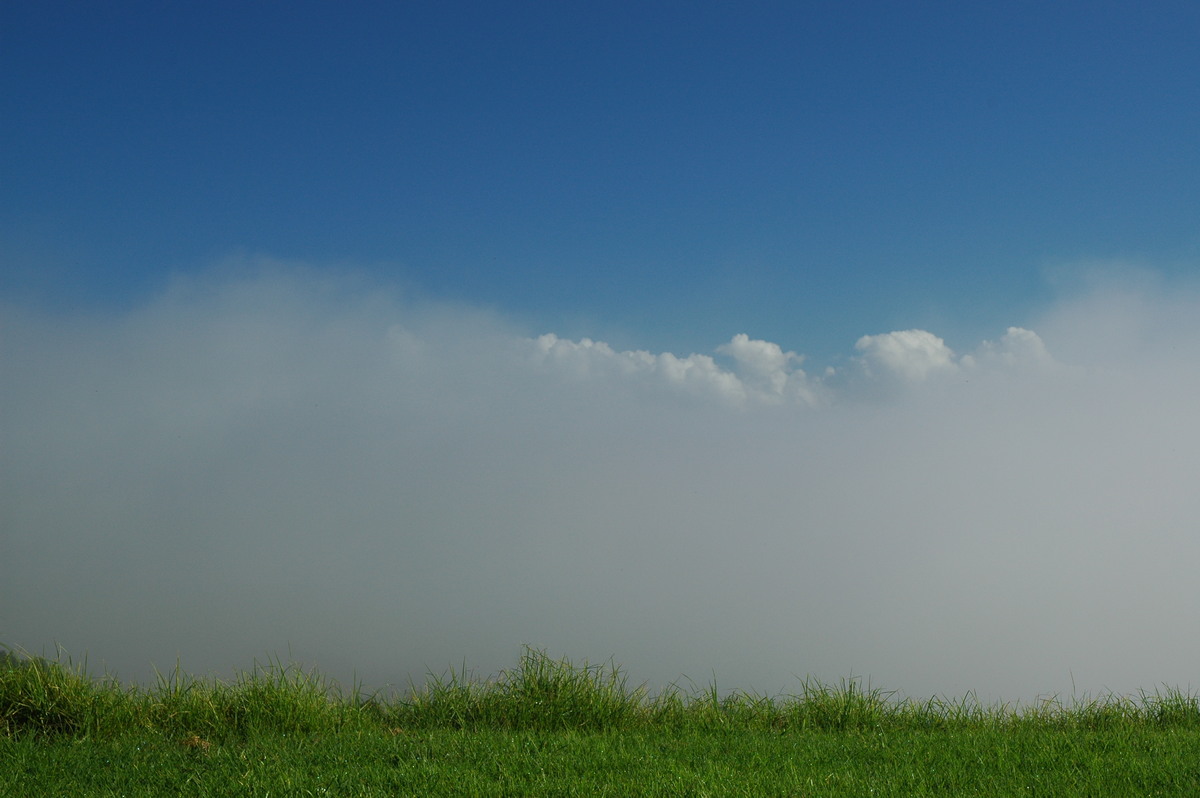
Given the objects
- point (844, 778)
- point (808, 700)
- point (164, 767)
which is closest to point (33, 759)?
point (164, 767)

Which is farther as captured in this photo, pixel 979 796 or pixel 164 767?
pixel 164 767

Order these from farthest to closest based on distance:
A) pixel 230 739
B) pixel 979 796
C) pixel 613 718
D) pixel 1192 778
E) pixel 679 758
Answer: pixel 613 718 < pixel 230 739 < pixel 679 758 < pixel 1192 778 < pixel 979 796

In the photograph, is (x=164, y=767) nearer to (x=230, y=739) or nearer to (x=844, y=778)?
(x=230, y=739)

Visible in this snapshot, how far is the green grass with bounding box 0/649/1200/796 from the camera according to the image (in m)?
5.17

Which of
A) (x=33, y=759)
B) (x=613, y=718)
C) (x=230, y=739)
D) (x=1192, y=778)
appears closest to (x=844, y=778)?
(x=1192, y=778)

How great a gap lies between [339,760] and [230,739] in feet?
4.61

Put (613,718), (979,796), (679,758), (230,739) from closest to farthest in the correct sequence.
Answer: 1. (979,796)
2. (679,758)
3. (230,739)
4. (613,718)

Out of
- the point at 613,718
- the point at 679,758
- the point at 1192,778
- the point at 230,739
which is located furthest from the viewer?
the point at 613,718

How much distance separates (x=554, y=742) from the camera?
6191 mm

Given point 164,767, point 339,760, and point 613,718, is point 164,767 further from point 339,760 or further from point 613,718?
point 613,718

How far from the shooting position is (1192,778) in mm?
5371

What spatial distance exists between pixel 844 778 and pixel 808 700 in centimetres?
262

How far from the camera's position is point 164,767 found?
219 inches

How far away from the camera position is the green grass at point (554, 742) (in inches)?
203
